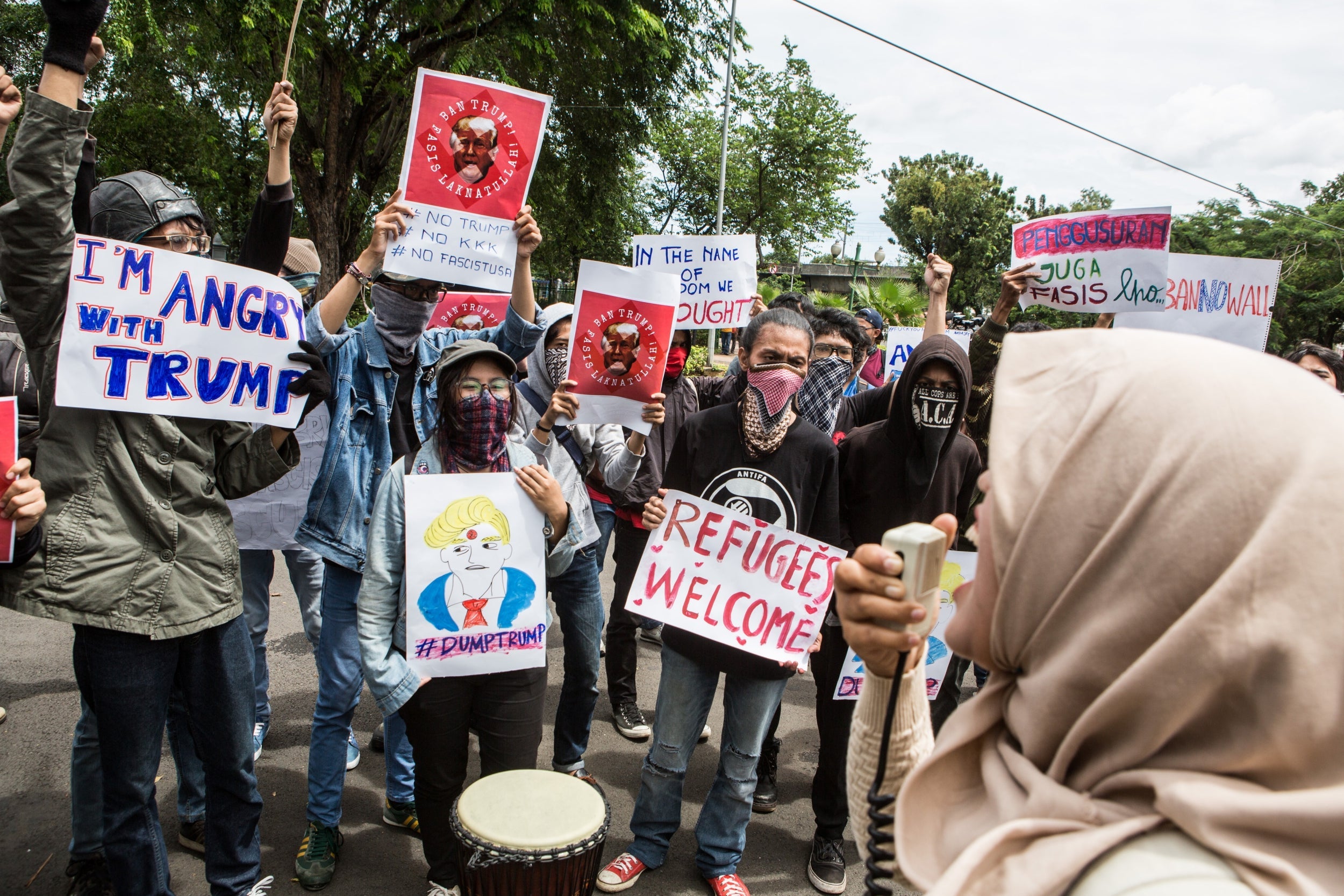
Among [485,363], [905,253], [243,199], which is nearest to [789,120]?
[243,199]

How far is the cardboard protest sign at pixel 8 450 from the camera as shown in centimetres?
214

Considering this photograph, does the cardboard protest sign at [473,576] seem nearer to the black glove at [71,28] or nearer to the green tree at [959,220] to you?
the black glove at [71,28]

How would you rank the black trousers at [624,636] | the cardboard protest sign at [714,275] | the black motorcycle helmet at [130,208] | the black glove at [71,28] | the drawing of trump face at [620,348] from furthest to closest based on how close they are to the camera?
the cardboard protest sign at [714,275]
the black trousers at [624,636]
the drawing of trump face at [620,348]
the black motorcycle helmet at [130,208]
the black glove at [71,28]

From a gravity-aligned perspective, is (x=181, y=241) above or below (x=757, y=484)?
above

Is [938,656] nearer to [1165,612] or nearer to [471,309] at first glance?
[1165,612]

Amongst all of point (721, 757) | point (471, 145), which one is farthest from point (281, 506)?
point (721, 757)

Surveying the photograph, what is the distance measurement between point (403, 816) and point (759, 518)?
6.37 ft

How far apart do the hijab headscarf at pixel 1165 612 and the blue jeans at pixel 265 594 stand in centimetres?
330

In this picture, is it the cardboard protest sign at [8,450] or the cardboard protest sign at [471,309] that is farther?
the cardboard protest sign at [471,309]

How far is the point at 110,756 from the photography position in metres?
2.40

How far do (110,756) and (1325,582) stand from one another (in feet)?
9.30

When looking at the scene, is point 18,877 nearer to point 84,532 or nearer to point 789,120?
point 84,532

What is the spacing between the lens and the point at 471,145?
3.52 m

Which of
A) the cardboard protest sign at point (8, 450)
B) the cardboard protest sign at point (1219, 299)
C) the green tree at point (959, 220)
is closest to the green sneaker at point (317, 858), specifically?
the cardboard protest sign at point (8, 450)
